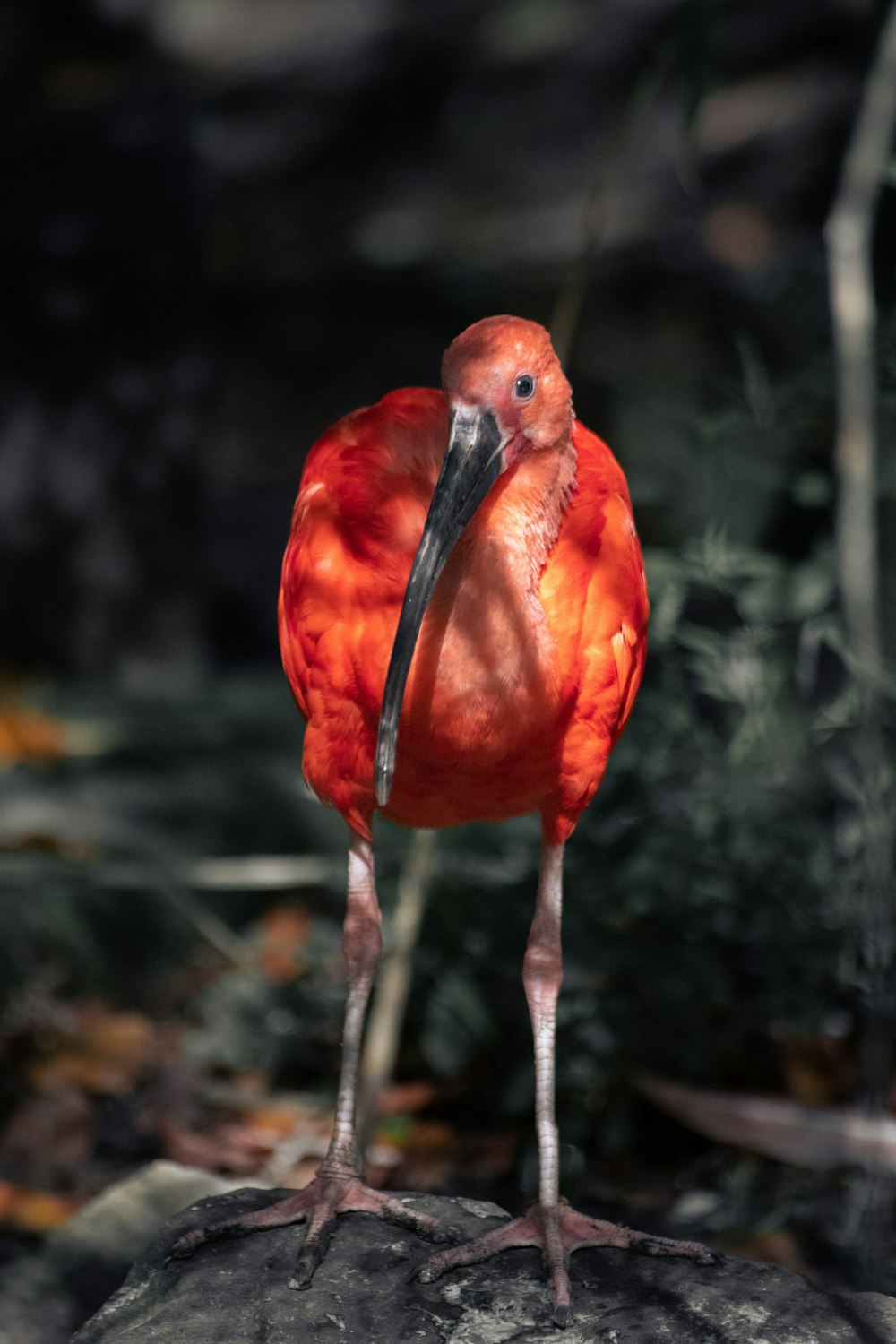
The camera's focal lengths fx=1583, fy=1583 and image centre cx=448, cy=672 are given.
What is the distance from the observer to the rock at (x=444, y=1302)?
2629mm

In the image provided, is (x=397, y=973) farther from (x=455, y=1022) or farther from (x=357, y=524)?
(x=357, y=524)

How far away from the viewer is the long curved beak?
2646 millimetres

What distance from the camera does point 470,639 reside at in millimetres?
2785

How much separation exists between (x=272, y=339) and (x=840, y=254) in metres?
5.44

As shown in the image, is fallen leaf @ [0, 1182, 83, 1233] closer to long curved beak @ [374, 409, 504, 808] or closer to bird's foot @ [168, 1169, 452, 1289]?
bird's foot @ [168, 1169, 452, 1289]

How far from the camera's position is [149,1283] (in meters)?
2.87

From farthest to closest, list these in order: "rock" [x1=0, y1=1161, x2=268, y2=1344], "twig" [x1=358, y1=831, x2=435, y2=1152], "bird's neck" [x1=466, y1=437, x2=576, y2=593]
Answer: "twig" [x1=358, y1=831, x2=435, y2=1152]
"rock" [x1=0, y1=1161, x2=268, y2=1344]
"bird's neck" [x1=466, y1=437, x2=576, y2=593]

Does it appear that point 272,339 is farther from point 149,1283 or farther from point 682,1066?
point 149,1283

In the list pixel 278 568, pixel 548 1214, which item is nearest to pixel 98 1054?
pixel 548 1214

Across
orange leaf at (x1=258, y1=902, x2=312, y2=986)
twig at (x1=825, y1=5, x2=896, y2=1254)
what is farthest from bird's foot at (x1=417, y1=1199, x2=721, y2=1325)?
orange leaf at (x1=258, y1=902, x2=312, y2=986)

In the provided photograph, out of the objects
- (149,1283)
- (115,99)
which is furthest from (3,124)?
(149,1283)

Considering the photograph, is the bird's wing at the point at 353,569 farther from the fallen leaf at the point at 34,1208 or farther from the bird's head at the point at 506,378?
the fallen leaf at the point at 34,1208

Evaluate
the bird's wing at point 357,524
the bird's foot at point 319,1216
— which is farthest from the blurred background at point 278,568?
the bird's wing at point 357,524

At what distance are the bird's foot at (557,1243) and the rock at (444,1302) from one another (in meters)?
0.02
